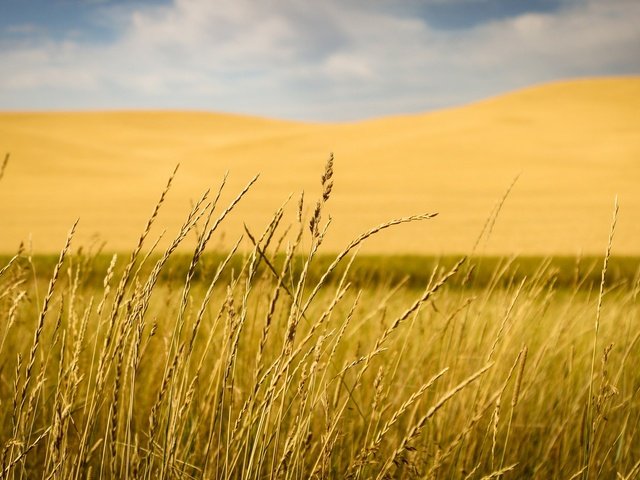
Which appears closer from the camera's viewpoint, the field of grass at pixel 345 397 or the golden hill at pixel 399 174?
the field of grass at pixel 345 397

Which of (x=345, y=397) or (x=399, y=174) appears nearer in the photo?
(x=345, y=397)

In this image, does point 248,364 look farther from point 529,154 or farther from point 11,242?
point 529,154

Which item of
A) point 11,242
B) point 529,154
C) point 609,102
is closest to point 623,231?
point 11,242

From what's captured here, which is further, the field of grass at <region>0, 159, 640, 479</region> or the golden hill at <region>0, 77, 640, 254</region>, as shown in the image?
the golden hill at <region>0, 77, 640, 254</region>

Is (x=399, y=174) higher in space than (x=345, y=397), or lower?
higher

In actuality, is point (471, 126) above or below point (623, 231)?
above

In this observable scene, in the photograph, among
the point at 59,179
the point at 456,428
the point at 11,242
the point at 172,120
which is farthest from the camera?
the point at 172,120

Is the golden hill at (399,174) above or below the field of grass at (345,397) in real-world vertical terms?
above

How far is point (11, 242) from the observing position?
9492mm

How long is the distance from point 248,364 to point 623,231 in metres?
9.21

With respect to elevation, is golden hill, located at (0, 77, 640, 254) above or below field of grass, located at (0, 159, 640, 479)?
above

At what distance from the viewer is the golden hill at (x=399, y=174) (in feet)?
33.2

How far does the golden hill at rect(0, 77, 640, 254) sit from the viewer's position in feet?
33.2

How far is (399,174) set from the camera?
24641mm
